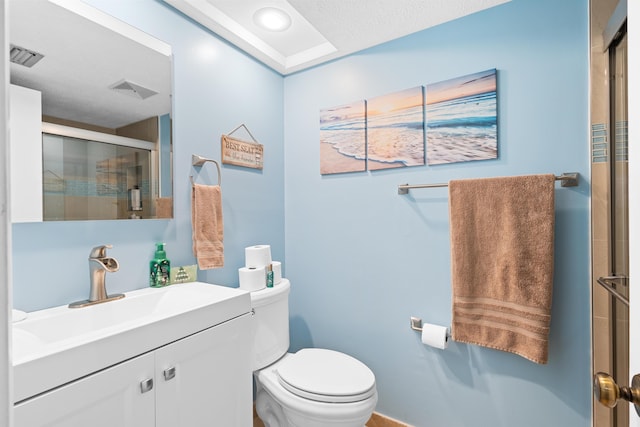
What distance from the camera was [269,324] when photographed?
5.15 ft

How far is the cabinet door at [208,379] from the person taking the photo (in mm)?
972

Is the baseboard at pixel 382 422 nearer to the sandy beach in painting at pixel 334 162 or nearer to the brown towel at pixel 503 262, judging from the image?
the brown towel at pixel 503 262

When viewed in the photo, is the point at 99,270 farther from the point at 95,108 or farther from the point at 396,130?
the point at 396,130

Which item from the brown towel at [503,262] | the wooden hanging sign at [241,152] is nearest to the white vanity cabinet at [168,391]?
the wooden hanging sign at [241,152]

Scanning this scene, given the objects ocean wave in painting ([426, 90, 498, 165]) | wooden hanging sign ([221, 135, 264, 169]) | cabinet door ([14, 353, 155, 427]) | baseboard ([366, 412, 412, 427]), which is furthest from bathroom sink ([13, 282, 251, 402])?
ocean wave in painting ([426, 90, 498, 165])

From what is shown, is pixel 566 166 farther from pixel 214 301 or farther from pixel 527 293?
pixel 214 301

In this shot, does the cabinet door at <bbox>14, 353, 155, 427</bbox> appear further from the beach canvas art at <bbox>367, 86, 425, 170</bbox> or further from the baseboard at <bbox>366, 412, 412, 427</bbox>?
the beach canvas art at <bbox>367, 86, 425, 170</bbox>

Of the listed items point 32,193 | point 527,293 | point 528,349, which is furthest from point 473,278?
point 32,193

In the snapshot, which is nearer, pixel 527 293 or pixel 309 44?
pixel 527 293

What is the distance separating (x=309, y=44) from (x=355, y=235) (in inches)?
47.2

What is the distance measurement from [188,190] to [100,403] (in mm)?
939

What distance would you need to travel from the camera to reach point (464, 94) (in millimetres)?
1513

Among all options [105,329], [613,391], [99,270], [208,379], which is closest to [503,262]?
[613,391]

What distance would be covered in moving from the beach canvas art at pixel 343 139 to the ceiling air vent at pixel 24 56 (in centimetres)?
133
